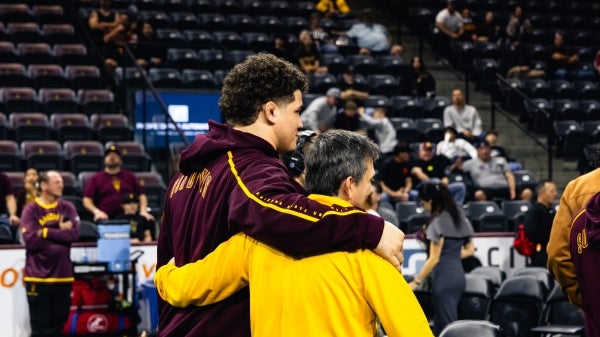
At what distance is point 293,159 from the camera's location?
3.44 meters

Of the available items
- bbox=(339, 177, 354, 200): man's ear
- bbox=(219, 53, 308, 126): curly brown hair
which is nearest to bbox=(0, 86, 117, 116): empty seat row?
bbox=(219, 53, 308, 126): curly brown hair

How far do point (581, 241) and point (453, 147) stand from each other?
11.3m

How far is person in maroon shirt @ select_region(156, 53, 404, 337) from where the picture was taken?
284cm

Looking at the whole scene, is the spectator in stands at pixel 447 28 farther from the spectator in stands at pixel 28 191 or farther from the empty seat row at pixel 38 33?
the spectator in stands at pixel 28 191

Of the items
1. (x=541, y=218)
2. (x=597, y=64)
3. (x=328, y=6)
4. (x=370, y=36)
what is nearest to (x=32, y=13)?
(x=328, y=6)

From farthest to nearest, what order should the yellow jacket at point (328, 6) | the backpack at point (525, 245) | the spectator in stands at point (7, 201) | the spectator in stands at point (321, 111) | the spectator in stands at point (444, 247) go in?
1. the yellow jacket at point (328, 6)
2. the spectator in stands at point (321, 111)
3. the spectator in stands at point (7, 201)
4. the backpack at point (525, 245)
5. the spectator in stands at point (444, 247)

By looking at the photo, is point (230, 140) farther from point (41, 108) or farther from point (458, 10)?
point (458, 10)

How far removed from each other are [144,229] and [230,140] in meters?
8.57

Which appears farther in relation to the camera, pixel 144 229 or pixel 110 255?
pixel 144 229

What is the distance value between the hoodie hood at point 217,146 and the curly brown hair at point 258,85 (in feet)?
0.21

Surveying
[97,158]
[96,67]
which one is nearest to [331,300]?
[97,158]

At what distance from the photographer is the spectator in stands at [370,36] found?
62.0 feet

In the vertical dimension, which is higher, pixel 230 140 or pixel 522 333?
pixel 230 140

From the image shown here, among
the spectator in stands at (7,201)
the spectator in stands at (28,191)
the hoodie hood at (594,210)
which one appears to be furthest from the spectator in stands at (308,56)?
the hoodie hood at (594,210)
